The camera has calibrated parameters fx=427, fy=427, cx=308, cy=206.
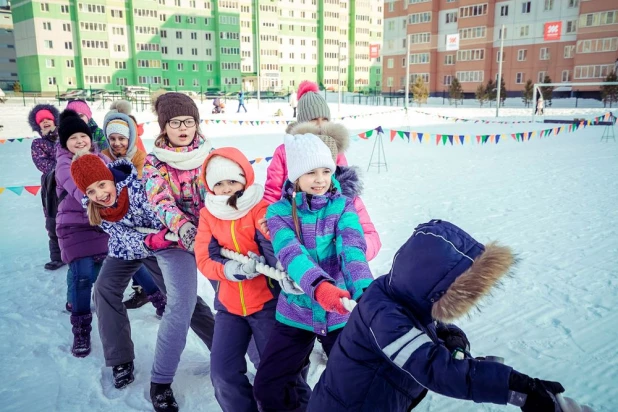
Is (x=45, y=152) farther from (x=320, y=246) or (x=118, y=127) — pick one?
(x=320, y=246)

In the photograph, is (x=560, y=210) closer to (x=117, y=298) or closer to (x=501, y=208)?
(x=501, y=208)

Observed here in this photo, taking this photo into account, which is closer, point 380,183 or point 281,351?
point 281,351

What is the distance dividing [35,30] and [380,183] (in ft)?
217

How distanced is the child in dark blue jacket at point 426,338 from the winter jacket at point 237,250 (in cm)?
92

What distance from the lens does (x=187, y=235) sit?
282 centimetres

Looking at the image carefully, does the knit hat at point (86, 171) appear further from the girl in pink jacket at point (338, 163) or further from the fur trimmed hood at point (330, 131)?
the fur trimmed hood at point (330, 131)

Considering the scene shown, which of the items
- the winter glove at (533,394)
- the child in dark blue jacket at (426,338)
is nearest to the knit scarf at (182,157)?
the child in dark blue jacket at (426,338)

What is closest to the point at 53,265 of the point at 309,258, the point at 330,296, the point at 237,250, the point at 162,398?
the point at 162,398

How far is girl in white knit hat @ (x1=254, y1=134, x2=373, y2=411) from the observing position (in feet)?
7.29

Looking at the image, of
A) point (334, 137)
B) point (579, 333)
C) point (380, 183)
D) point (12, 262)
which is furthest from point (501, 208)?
point (12, 262)

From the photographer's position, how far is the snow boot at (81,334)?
3.58 metres

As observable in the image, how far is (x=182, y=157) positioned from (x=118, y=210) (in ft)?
2.10

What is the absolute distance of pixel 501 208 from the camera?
24.5 feet

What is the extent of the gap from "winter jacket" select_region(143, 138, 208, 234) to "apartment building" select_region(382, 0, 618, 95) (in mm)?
48363
